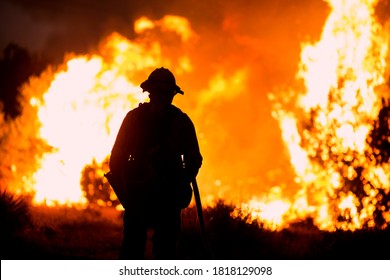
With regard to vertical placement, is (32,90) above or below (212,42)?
below

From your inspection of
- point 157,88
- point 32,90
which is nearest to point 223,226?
point 157,88

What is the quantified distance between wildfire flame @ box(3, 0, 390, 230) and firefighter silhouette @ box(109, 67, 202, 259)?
514 centimetres

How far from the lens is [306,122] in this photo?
1184 cm

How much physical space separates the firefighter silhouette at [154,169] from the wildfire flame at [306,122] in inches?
202

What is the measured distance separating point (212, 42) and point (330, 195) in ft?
25.6

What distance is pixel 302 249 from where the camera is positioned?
29.5 feet

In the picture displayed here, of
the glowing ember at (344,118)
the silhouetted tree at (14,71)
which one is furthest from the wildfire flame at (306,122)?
the silhouetted tree at (14,71)

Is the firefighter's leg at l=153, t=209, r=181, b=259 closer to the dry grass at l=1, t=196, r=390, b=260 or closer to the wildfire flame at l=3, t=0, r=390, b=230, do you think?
the dry grass at l=1, t=196, r=390, b=260

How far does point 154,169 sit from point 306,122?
790 centimetres

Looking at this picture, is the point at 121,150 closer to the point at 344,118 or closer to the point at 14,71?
the point at 344,118

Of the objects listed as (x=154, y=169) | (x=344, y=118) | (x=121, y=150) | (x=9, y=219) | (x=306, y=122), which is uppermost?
(x=306, y=122)

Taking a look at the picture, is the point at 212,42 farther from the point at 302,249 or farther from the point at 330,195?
the point at 302,249

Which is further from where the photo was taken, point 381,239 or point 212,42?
point 212,42

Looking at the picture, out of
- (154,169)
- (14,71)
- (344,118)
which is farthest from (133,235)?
(14,71)
